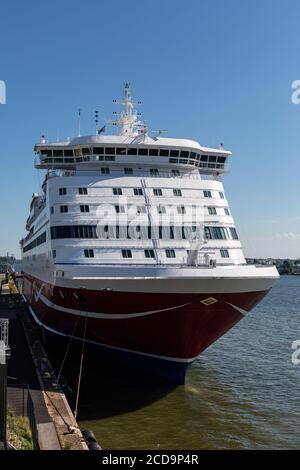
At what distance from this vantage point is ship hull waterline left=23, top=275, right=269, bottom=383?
15422 mm

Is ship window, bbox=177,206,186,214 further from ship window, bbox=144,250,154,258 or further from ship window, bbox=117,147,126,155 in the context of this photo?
ship window, bbox=117,147,126,155

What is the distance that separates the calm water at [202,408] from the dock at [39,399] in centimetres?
148

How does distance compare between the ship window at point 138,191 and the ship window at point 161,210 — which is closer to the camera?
the ship window at point 161,210

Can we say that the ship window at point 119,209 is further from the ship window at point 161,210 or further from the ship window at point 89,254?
the ship window at point 89,254

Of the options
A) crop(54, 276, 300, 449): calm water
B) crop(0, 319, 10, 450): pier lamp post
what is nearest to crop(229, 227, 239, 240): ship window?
crop(54, 276, 300, 449): calm water

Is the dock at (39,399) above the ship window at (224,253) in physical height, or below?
below

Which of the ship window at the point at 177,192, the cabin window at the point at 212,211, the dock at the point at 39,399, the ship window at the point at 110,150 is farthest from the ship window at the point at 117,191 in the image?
the dock at the point at 39,399

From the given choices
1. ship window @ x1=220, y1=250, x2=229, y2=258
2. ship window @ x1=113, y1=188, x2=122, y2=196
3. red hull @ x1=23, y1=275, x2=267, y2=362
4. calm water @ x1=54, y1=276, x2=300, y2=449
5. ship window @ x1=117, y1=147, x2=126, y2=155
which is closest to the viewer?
calm water @ x1=54, y1=276, x2=300, y2=449

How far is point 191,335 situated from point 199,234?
434 centimetres

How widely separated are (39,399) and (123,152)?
11.3m

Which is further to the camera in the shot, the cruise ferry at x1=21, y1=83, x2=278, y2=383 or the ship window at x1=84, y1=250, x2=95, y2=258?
the ship window at x1=84, y1=250, x2=95, y2=258

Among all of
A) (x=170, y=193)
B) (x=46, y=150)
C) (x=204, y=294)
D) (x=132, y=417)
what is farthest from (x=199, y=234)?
(x=46, y=150)

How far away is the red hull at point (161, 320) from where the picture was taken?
15398 millimetres

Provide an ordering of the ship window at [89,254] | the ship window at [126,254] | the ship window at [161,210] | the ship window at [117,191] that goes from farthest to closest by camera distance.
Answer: the ship window at [117,191] < the ship window at [161,210] < the ship window at [126,254] < the ship window at [89,254]
